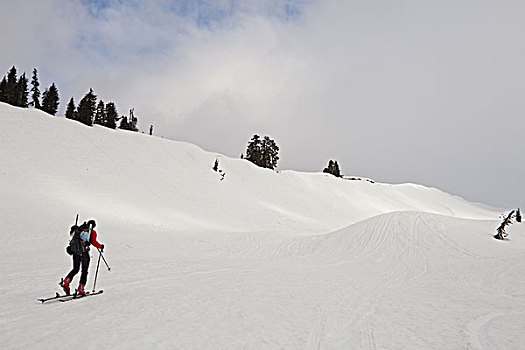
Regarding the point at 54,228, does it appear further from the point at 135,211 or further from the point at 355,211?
the point at 355,211

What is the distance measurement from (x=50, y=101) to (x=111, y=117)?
9.49m

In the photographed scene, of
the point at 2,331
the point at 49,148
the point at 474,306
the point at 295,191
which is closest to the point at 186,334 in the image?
the point at 2,331

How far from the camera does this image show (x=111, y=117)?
53156 mm

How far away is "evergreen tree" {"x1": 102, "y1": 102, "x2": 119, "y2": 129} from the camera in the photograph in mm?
53156

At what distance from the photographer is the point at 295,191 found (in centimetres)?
5738

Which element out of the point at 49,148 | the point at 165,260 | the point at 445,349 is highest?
the point at 49,148

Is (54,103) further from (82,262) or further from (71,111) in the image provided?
(82,262)

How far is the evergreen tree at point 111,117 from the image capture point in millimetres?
53156

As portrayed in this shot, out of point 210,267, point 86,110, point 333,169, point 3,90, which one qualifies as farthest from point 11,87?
point 333,169

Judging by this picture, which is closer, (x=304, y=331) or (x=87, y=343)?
(x=87, y=343)

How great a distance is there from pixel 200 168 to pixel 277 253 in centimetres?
3097

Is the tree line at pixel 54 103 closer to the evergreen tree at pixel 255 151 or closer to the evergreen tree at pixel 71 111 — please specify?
the evergreen tree at pixel 71 111

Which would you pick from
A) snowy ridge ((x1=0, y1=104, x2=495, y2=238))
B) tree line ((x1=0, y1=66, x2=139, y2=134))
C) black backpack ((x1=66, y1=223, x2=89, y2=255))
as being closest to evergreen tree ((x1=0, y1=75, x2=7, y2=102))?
tree line ((x1=0, y1=66, x2=139, y2=134))

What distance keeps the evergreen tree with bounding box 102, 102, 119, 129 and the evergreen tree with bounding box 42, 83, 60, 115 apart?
7.71 m
